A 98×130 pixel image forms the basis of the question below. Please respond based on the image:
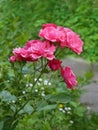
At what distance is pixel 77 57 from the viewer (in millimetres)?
6715

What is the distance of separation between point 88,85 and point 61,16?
2.44m

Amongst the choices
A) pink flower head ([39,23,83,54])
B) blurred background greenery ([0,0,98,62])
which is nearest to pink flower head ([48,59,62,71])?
pink flower head ([39,23,83,54])

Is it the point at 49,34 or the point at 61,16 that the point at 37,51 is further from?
the point at 61,16

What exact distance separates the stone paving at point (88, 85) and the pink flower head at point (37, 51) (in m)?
1.92

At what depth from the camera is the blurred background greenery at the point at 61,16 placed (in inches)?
279

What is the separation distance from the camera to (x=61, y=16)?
25.8 feet

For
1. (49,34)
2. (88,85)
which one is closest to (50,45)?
(49,34)

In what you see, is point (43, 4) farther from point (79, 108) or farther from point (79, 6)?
point (79, 108)

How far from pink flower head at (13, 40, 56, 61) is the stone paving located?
1917 mm

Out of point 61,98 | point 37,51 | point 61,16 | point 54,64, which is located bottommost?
point 61,16

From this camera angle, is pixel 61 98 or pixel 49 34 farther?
pixel 61 98

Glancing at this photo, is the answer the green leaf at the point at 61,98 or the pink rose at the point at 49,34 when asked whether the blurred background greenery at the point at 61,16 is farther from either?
the pink rose at the point at 49,34

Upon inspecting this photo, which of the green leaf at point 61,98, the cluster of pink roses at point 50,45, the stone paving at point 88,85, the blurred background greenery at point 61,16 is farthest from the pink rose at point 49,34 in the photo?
the blurred background greenery at point 61,16

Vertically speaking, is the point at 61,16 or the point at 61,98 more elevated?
the point at 61,98
